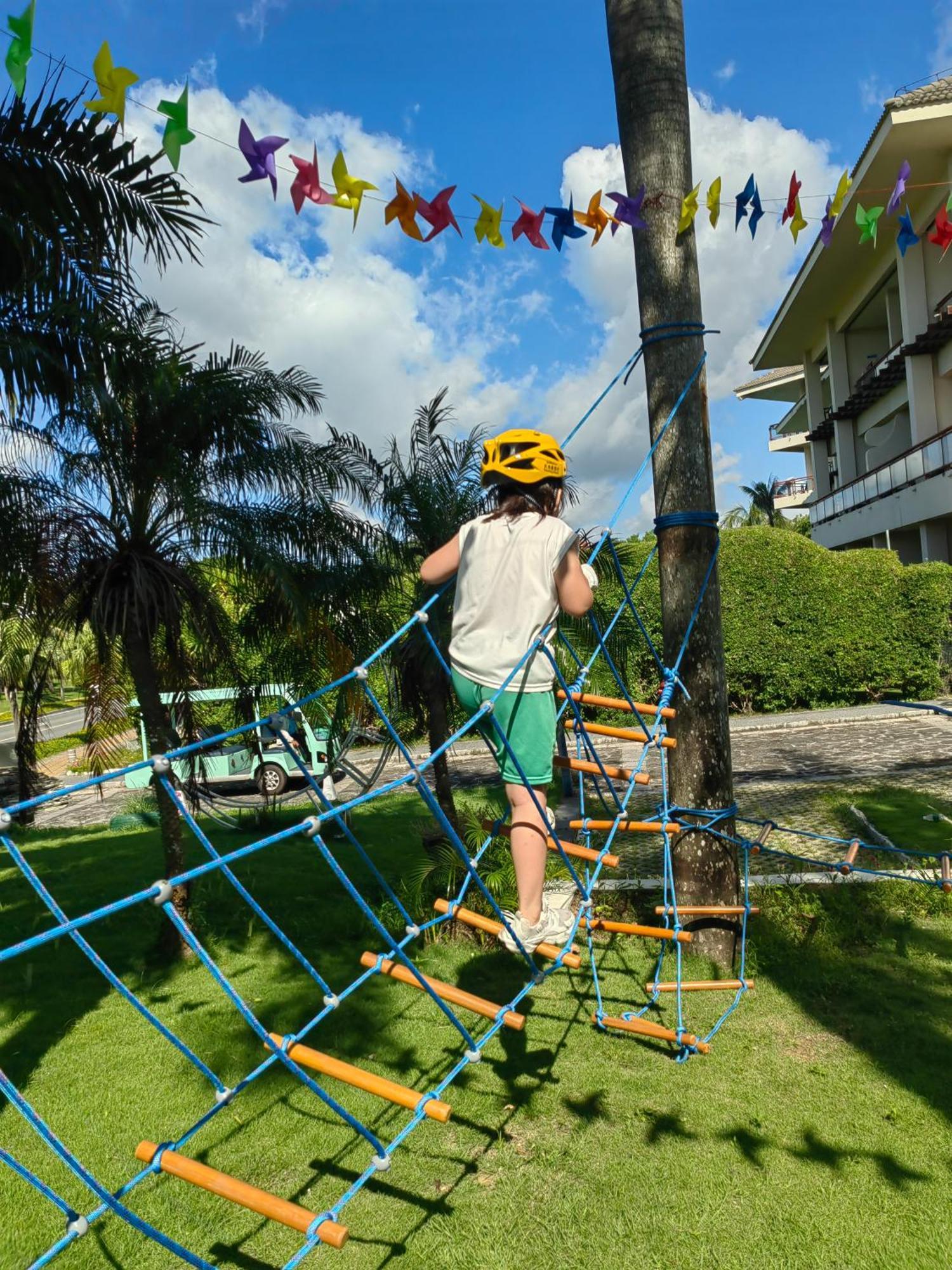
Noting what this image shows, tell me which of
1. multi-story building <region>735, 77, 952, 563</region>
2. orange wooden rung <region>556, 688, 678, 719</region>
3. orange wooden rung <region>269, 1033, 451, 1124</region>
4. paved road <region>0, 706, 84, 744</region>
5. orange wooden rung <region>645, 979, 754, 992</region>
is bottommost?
paved road <region>0, 706, 84, 744</region>

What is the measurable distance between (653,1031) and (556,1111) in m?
0.46

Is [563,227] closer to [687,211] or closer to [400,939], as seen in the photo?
[687,211]

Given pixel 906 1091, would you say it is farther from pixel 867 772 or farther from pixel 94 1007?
pixel 867 772

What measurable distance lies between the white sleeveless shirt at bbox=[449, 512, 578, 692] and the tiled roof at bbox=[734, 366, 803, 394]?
97.9 ft

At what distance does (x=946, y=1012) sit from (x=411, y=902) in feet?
10.0

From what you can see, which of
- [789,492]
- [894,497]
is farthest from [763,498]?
[894,497]

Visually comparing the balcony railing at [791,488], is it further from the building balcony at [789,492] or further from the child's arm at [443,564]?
the child's arm at [443,564]

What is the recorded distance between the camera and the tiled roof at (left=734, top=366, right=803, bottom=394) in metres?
30.2

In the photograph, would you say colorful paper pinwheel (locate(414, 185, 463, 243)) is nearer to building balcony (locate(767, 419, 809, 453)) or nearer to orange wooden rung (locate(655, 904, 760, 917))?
orange wooden rung (locate(655, 904, 760, 917))

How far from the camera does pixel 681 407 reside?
423 centimetres

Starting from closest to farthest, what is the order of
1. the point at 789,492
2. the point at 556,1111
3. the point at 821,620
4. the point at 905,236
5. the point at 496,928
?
the point at 496,928 < the point at 556,1111 < the point at 905,236 < the point at 821,620 < the point at 789,492

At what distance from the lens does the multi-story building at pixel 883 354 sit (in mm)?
15906

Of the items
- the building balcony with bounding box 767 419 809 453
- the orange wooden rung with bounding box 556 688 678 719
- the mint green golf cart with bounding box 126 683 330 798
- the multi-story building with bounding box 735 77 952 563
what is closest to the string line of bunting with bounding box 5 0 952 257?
the orange wooden rung with bounding box 556 688 678 719

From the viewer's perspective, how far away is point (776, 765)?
1084 centimetres
